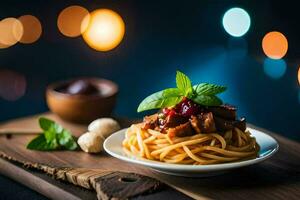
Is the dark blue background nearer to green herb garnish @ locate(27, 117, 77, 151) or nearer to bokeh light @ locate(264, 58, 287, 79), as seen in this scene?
bokeh light @ locate(264, 58, 287, 79)

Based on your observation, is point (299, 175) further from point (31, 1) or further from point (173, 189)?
point (31, 1)

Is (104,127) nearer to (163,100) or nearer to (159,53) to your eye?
(163,100)

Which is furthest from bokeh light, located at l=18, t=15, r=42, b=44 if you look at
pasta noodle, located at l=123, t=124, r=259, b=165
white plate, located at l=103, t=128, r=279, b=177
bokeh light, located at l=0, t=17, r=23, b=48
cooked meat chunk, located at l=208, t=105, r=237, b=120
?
cooked meat chunk, located at l=208, t=105, r=237, b=120

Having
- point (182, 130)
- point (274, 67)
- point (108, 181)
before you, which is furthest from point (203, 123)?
point (274, 67)

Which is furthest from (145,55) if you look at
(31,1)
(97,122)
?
(97,122)

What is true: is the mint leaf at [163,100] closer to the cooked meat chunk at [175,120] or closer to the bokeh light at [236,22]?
the cooked meat chunk at [175,120]
